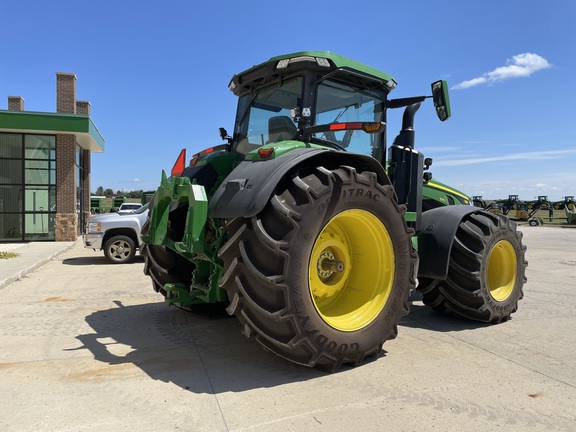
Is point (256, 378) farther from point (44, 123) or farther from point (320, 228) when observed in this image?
point (44, 123)

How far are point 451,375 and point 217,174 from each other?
301 centimetres

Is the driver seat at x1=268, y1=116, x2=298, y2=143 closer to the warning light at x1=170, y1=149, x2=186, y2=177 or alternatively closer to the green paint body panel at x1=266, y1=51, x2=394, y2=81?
the green paint body panel at x1=266, y1=51, x2=394, y2=81

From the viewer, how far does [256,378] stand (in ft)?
11.1

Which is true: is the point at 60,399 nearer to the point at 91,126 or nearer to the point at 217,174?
the point at 217,174

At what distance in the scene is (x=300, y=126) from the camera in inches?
162

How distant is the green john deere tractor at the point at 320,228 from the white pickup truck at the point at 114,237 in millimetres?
6865

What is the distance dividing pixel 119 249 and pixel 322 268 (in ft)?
29.3

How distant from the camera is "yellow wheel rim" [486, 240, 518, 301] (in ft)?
17.6

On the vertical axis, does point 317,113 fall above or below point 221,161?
above

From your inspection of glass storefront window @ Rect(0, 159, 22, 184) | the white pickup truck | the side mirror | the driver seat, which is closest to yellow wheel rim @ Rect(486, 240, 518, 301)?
the side mirror

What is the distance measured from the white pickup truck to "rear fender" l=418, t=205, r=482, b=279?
27.9 feet

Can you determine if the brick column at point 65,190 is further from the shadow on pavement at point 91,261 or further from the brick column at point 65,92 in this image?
the shadow on pavement at point 91,261

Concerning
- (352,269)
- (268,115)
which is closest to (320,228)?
(352,269)

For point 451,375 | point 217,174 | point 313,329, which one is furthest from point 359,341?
point 217,174
